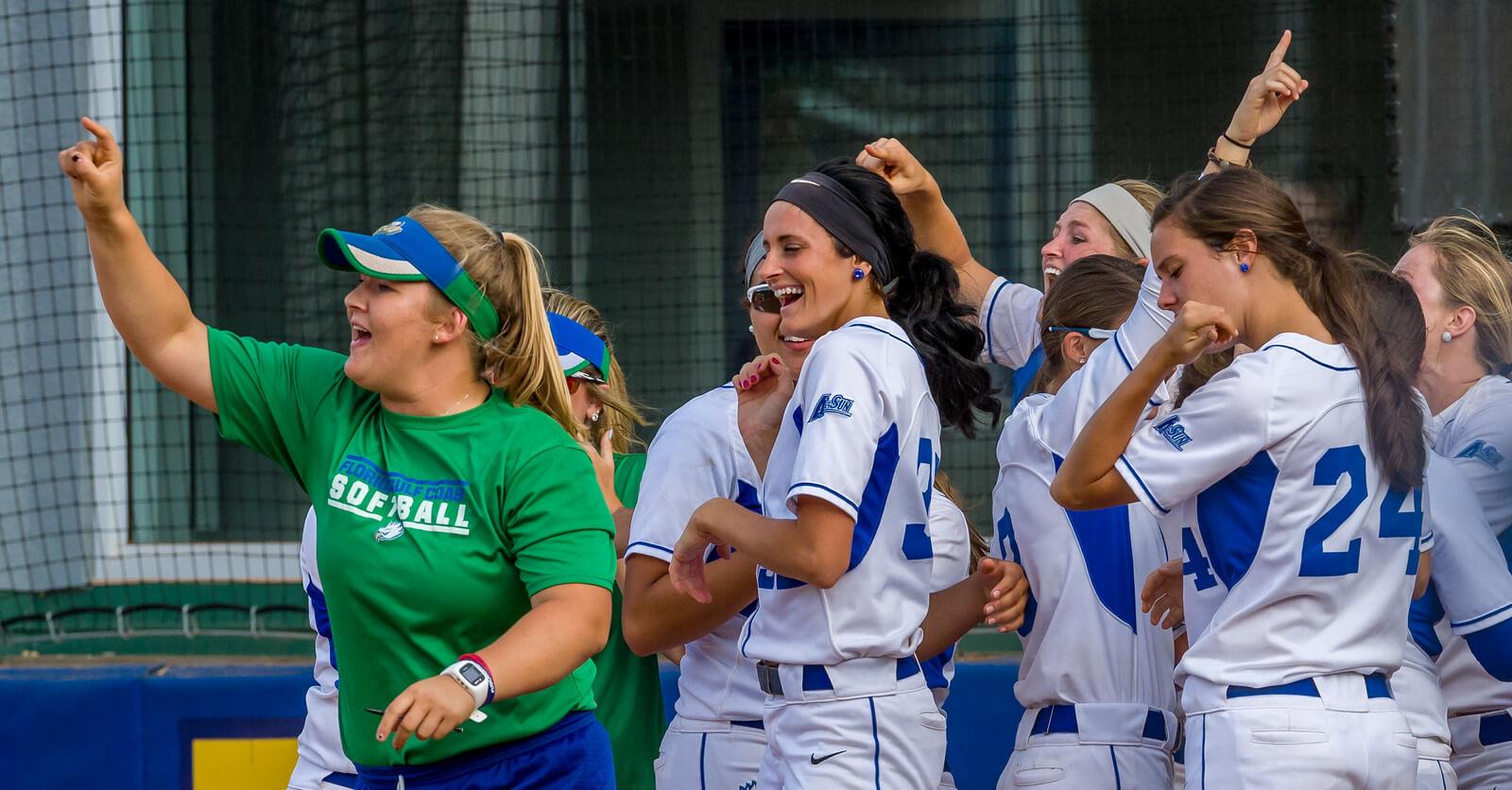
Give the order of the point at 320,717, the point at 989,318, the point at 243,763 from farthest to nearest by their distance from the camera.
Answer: the point at 243,763
the point at 989,318
the point at 320,717

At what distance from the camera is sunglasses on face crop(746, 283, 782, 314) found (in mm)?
3154

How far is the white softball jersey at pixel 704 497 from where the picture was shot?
10.0 ft

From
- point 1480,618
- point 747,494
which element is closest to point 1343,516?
point 1480,618

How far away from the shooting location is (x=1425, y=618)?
124 inches

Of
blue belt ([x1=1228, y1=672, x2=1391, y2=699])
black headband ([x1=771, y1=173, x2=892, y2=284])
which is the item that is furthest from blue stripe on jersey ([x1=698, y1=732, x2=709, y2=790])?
blue belt ([x1=1228, y1=672, x2=1391, y2=699])

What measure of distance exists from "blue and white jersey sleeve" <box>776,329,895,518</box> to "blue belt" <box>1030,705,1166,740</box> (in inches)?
25.3

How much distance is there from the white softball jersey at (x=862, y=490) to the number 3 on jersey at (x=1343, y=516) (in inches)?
25.5

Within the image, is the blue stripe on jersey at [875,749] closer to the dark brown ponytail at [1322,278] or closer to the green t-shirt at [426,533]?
the green t-shirt at [426,533]

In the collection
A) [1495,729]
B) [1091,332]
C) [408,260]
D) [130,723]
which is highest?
[408,260]

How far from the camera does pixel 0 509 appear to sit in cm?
587

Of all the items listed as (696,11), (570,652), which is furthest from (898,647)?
(696,11)

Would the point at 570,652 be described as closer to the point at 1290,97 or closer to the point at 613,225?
the point at 1290,97

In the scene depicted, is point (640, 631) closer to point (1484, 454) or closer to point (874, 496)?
point (874, 496)

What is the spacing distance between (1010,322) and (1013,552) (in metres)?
1.03
